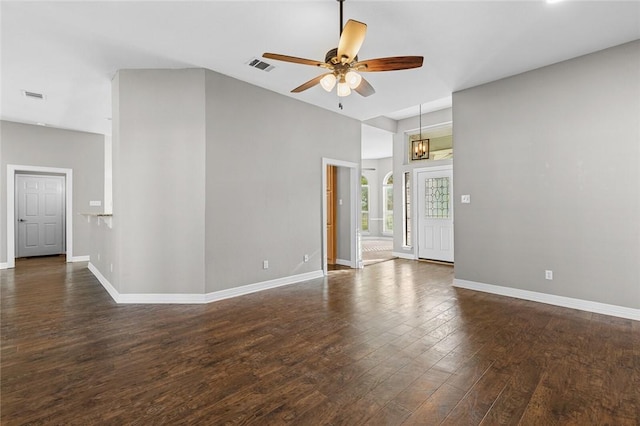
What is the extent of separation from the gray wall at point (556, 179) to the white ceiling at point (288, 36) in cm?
30

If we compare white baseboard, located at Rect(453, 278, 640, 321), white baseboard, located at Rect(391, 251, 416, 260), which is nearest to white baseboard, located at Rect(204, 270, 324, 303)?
white baseboard, located at Rect(453, 278, 640, 321)

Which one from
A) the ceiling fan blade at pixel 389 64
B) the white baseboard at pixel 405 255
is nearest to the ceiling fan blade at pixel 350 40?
the ceiling fan blade at pixel 389 64

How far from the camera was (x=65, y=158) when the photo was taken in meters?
6.91

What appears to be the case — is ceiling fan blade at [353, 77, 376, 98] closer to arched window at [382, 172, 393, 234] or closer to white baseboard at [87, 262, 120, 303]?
white baseboard at [87, 262, 120, 303]

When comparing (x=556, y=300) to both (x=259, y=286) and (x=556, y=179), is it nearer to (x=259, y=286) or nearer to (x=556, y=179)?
(x=556, y=179)

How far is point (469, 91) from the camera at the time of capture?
4.62 metres

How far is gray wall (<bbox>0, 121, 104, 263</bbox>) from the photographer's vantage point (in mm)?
6250

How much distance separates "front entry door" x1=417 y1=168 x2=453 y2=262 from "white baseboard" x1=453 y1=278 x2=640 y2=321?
2.09m

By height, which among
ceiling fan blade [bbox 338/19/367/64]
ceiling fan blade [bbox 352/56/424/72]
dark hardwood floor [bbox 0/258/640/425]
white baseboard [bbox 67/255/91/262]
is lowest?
dark hardwood floor [bbox 0/258/640/425]

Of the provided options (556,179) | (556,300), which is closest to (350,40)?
(556,179)

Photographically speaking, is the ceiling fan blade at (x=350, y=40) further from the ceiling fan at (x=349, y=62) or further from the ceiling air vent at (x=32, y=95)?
the ceiling air vent at (x=32, y=95)

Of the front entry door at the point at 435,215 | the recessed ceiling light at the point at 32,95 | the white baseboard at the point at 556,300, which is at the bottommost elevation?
the white baseboard at the point at 556,300

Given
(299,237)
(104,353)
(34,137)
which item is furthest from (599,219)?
(34,137)

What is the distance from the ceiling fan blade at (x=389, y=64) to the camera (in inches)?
98.7
